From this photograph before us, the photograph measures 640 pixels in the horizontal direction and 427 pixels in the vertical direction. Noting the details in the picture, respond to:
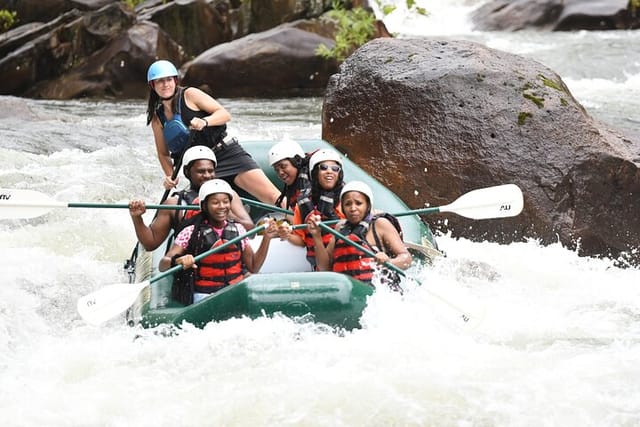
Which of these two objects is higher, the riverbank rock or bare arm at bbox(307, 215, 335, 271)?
the riverbank rock

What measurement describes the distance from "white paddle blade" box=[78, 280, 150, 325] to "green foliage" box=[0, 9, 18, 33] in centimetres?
1291

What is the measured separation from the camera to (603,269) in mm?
6367

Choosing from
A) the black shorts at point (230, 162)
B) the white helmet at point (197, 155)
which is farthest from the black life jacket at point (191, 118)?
the white helmet at point (197, 155)

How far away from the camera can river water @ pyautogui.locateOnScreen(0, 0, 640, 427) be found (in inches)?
150

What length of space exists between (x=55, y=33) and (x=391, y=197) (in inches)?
398

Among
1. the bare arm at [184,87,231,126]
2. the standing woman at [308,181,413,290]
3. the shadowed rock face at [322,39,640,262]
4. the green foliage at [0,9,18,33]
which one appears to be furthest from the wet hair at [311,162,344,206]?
the green foliage at [0,9,18,33]

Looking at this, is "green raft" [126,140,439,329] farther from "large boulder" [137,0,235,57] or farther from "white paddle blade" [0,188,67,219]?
"large boulder" [137,0,235,57]

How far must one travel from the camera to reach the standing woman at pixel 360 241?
4.64 meters

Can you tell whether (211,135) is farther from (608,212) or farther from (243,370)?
(608,212)

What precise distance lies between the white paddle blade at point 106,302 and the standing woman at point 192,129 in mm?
959

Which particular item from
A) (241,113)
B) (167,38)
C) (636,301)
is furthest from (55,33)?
(636,301)

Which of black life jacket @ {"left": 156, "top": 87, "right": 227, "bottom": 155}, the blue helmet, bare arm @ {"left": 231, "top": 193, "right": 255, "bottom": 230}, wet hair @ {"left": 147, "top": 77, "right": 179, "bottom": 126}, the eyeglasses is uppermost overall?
the blue helmet

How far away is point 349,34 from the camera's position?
13.4 m

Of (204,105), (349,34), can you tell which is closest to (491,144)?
(204,105)
